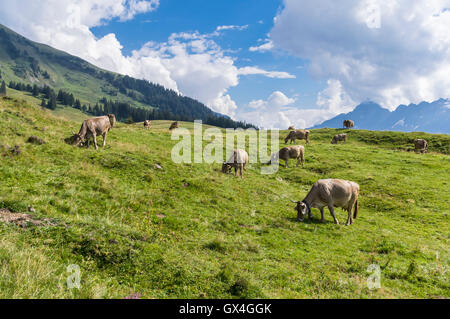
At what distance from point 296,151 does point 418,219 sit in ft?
53.9

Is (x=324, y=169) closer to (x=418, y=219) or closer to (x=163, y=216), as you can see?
(x=418, y=219)

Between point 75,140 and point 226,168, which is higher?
point 75,140

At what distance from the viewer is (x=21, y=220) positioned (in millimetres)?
8352

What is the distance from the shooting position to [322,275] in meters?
8.49

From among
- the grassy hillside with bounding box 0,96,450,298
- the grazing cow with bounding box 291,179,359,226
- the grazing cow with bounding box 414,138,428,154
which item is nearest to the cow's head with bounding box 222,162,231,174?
the grassy hillside with bounding box 0,96,450,298

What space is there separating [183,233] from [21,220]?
5.93 metres

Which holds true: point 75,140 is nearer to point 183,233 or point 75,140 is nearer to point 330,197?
point 183,233

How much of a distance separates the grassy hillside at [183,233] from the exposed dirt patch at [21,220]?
0.25 meters

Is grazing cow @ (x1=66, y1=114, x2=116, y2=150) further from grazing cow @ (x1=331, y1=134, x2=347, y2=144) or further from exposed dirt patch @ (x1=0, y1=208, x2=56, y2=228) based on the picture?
grazing cow @ (x1=331, y1=134, x2=347, y2=144)

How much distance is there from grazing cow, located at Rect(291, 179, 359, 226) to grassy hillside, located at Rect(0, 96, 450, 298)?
971 mm

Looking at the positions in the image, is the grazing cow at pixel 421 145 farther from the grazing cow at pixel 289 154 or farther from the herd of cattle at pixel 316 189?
the herd of cattle at pixel 316 189

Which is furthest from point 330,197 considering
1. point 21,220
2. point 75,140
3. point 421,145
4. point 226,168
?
point 421,145

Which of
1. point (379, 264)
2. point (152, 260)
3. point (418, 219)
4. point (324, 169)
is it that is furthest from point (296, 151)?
point (152, 260)
